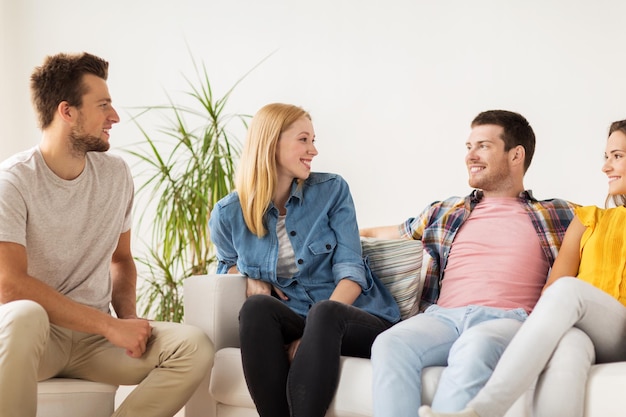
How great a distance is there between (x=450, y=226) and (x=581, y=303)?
2.49 feet

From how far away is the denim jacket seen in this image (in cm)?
257

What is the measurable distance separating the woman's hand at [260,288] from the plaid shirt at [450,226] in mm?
470

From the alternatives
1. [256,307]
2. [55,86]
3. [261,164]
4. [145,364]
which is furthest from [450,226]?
[55,86]

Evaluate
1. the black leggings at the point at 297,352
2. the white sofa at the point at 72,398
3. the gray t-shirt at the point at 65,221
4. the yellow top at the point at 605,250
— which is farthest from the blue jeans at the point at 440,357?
the gray t-shirt at the point at 65,221

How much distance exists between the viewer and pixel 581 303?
2.00m

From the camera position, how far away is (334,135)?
403 cm

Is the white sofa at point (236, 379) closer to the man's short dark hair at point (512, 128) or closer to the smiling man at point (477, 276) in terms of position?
the smiling man at point (477, 276)

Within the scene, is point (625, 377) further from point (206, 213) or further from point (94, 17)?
point (94, 17)

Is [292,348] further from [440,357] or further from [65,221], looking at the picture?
[65,221]

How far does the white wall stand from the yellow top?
3.43 ft

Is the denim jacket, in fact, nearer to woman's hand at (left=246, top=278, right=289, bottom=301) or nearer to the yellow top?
woman's hand at (left=246, top=278, right=289, bottom=301)

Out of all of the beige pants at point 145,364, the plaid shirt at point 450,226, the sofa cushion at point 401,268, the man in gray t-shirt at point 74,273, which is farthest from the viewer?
the sofa cushion at point 401,268

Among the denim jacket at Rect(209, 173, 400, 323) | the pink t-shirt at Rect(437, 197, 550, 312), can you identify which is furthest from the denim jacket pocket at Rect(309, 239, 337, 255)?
the pink t-shirt at Rect(437, 197, 550, 312)

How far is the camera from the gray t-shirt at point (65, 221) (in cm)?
228
